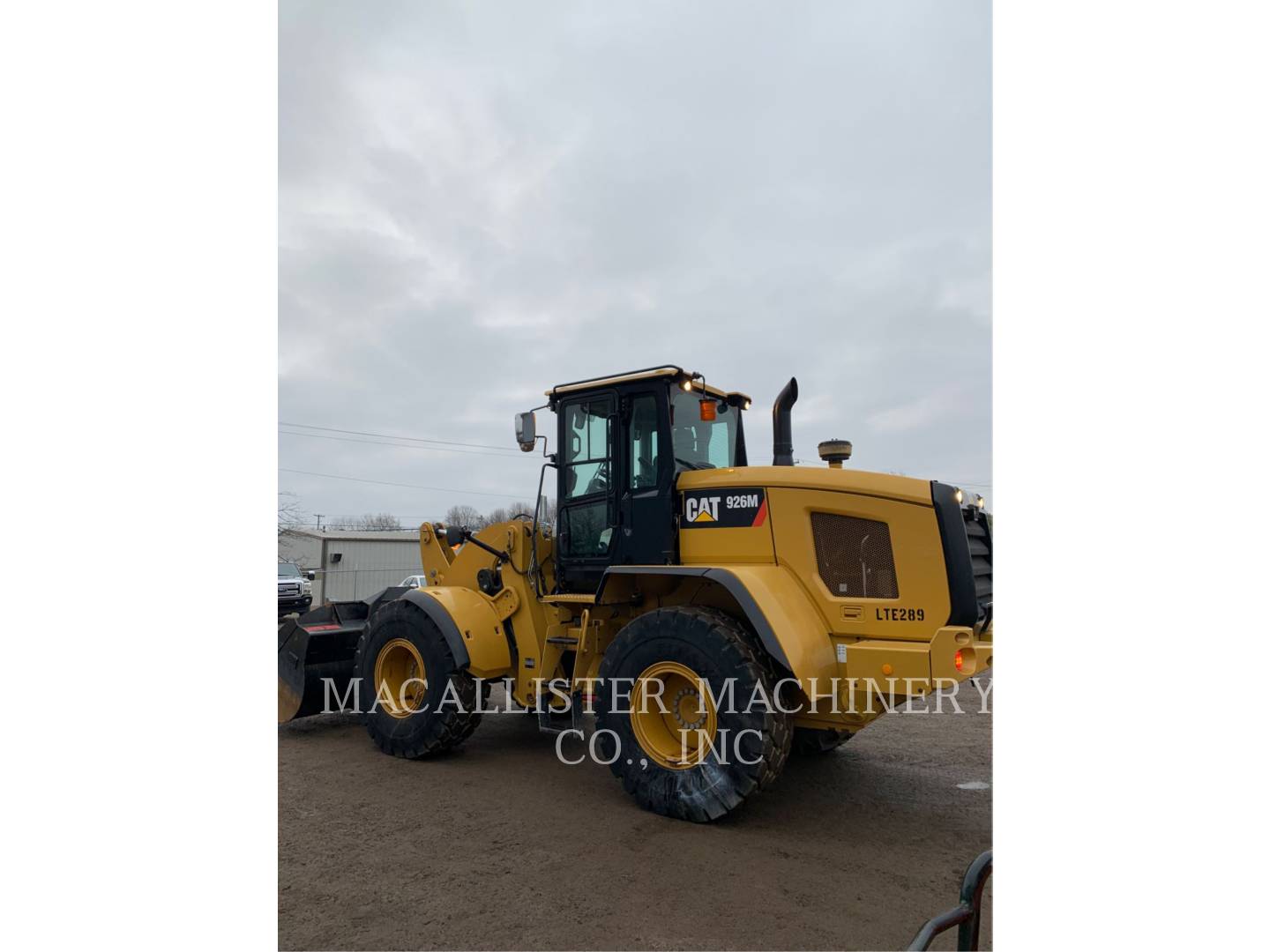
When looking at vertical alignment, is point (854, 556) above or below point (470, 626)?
above

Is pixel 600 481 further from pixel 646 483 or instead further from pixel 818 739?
pixel 818 739

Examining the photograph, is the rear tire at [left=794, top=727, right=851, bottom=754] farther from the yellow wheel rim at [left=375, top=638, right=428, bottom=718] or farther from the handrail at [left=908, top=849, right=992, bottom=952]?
the handrail at [left=908, top=849, right=992, bottom=952]

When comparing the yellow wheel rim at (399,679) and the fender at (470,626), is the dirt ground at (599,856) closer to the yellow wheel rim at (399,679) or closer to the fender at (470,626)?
the yellow wheel rim at (399,679)

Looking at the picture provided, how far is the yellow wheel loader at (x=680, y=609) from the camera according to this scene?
464cm

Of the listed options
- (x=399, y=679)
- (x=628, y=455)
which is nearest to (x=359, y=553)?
(x=399, y=679)

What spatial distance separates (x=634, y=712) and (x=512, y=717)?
11.3ft

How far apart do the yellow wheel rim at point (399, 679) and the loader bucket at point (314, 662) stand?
0.38 metres

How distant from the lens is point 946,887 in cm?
406

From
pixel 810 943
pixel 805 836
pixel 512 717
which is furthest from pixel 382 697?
pixel 810 943

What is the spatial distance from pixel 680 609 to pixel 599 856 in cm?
149

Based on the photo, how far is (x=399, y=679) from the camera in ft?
22.6

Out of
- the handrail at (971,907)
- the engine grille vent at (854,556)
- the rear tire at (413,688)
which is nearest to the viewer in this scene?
the handrail at (971,907)

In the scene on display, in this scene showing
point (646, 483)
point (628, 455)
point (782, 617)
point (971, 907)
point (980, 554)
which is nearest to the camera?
point (971, 907)

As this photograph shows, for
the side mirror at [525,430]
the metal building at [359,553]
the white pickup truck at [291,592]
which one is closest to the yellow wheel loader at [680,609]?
the side mirror at [525,430]
